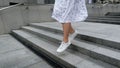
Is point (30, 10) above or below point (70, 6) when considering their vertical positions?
below

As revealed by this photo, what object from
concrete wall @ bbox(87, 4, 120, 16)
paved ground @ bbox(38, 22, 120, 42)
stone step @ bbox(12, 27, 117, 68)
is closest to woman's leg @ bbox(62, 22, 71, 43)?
stone step @ bbox(12, 27, 117, 68)

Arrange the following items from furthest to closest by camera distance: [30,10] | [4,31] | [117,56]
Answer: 1. [30,10]
2. [4,31]
3. [117,56]

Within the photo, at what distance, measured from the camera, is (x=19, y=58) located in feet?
11.2

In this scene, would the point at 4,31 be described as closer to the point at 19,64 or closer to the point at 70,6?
the point at 19,64

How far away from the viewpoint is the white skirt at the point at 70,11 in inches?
A: 111

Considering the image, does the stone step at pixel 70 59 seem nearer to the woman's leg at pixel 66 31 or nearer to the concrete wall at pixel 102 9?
the woman's leg at pixel 66 31

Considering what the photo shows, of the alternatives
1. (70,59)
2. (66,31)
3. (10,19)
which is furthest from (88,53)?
(10,19)

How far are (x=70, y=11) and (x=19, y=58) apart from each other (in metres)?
1.52

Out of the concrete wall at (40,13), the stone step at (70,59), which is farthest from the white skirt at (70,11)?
the concrete wall at (40,13)

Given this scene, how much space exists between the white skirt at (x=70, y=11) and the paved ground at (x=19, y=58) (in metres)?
0.94

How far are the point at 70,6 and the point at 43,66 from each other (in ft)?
3.96

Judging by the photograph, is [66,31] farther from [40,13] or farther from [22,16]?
[40,13]

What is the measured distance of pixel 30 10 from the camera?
6684 millimetres

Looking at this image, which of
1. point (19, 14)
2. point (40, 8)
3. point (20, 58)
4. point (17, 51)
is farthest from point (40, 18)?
point (20, 58)
